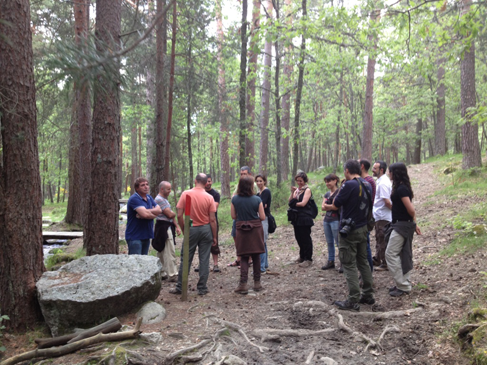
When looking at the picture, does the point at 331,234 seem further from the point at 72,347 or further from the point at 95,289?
the point at 72,347

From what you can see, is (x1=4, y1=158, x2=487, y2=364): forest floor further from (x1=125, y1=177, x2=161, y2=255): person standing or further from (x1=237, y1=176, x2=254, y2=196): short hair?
(x1=237, y1=176, x2=254, y2=196): short hair

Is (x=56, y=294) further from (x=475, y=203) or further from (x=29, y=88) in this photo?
(x=475, y=203)

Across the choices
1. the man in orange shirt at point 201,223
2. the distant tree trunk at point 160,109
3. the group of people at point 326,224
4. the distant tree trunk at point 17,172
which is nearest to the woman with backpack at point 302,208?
the group of people at point 326,224

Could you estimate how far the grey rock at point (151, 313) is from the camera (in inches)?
178

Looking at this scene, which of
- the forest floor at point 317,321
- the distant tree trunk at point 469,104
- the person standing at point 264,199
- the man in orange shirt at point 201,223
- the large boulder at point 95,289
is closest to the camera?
the forest floor at point 317,321

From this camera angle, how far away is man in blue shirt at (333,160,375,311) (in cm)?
476

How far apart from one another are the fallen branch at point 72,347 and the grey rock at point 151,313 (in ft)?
2.00

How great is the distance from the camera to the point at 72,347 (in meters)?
3.71

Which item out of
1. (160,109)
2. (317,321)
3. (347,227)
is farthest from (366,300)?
(160,109)

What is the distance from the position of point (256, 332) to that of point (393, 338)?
1.59 m

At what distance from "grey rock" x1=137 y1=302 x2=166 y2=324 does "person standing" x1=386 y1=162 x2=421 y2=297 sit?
134 inches

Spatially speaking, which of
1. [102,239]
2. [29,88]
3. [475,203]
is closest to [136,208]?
[102,239]

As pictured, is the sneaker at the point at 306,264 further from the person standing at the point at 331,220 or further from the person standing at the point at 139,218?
the person standing at the point at 139,218

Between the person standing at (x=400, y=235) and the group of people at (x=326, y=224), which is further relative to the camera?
the person standing at (x=400, y=235)
